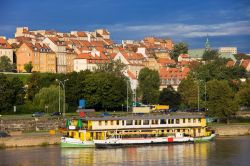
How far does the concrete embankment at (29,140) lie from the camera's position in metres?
63.4

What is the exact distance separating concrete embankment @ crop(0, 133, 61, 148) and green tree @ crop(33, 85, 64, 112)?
22.8 meters

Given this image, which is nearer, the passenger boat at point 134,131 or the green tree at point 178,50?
the passenger boat at point 134,131

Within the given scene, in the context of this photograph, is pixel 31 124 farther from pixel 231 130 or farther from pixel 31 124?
pixel 231 130

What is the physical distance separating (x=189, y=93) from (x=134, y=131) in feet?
138

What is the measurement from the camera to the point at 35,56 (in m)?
145

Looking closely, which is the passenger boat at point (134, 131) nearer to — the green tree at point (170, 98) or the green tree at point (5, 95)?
the green tree at point (5, 95)

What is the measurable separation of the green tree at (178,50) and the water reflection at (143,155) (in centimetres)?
12662

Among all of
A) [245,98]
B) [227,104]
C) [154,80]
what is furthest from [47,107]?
[154,80]

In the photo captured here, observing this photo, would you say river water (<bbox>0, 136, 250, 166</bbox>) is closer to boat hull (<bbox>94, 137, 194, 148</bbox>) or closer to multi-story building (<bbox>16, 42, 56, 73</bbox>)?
boat hull (<bbox>94, 137, 194, 148</bbox>)

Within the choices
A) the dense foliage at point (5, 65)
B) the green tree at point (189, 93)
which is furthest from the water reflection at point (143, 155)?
the dense foliage at point (5, 65)

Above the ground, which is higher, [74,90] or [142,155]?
[74,90]

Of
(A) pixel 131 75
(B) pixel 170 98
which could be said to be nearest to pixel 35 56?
(A) pixel 131 75

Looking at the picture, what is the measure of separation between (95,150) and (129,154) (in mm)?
4533

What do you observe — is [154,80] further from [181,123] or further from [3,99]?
[181,123]
